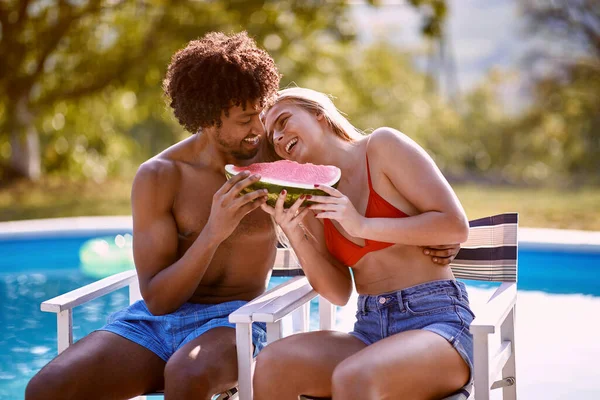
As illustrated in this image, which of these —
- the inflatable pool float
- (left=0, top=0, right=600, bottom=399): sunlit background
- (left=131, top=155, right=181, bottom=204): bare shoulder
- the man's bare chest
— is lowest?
the man's bare chest

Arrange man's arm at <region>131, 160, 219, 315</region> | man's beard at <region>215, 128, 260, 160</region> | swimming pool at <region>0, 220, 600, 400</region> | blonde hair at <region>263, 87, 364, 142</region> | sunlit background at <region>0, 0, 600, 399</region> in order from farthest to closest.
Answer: sunlit background at <region>0, 0, 600, 399</region>
swimming pool at <region>0, 220, 600, 400</region>
man's beard at <region>215, 128, 260, 160</region>
blonde hair at <region>263, 87, 364, 142</region>
man's arm at <region>131, 160, 219, 315</region>

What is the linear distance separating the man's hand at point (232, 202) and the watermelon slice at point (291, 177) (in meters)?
0.04

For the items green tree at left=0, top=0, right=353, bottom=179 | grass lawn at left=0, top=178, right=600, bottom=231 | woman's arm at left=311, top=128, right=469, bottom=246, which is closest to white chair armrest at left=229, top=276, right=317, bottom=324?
woman's arm at left=311, top=128, right=469, bottom=246

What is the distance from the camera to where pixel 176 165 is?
3561mm

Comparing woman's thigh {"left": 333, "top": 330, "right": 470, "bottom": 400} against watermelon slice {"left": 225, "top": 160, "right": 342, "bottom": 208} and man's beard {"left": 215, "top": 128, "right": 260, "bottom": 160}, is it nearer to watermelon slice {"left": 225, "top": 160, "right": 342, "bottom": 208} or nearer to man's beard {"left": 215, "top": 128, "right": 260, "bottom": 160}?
watermelon slice {"left": 225, "top": 160, "right": 342, "bottom": 208}

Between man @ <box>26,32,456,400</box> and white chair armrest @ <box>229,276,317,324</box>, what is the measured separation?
0.21m

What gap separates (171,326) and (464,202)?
36.9 feet

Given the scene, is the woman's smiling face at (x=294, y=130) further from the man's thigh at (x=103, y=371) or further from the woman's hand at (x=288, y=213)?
the man's thigh at (x=103, y=371)

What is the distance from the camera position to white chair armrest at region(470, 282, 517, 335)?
2.70 m

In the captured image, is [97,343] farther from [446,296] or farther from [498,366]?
[498,366]

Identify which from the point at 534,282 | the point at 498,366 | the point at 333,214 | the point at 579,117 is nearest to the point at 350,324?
the point at 534,282

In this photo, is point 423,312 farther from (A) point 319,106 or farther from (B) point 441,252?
(A) point 319,106

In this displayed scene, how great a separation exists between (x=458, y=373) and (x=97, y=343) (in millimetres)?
1541

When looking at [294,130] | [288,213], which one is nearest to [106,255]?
[294,130]
